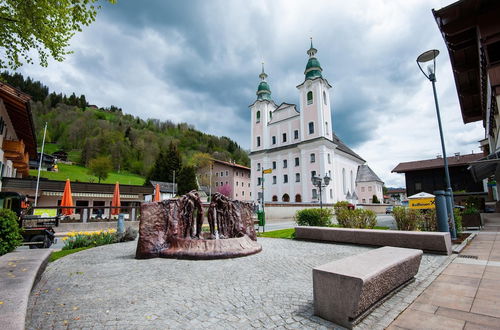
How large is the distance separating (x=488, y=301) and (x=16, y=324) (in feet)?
18.9

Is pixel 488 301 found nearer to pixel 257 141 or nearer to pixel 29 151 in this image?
pixel 29 151

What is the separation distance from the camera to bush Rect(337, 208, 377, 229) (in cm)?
1159

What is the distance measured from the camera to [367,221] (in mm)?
11664

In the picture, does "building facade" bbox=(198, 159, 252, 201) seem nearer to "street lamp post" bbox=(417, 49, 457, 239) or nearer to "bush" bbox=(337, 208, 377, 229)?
"bush" bbox=(337, 208, 377, 229)

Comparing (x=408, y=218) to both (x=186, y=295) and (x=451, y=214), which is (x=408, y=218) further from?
(x=186, y=295)

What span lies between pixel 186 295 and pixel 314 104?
4835 cm

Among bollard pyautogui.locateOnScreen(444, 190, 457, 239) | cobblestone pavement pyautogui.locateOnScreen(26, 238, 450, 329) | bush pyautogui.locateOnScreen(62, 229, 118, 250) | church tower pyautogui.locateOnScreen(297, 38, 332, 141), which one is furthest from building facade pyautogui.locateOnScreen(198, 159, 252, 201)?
cobblestone pavement pyautogui.locateOnScreen(26, 238, 450, 329)

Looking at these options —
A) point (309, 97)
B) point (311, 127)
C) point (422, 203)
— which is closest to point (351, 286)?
point (422, 203)

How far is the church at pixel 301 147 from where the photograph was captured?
47.0m

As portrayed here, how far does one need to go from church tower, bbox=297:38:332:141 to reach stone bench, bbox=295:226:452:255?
3854 centimetres

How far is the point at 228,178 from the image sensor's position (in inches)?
2822

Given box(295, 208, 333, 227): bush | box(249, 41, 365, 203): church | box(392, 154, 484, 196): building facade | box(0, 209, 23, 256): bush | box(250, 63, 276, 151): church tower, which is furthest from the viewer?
box(250, 63, 276, 151): church tower

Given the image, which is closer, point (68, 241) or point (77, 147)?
point (68, 241)

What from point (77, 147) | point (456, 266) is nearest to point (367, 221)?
point (456, 266)
